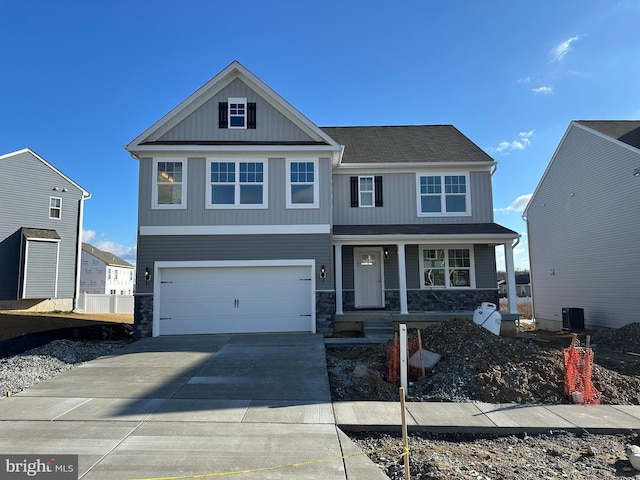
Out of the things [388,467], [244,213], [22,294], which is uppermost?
Answer: [244,213]

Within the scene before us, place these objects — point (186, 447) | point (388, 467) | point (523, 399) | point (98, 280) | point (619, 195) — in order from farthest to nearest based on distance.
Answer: point (98, 280), point (619, 195), point (523, 399), point (186, 447), point (388, 467)

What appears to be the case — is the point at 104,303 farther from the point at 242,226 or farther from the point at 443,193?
the point at 443,193

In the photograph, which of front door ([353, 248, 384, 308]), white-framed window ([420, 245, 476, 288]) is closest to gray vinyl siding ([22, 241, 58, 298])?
front door ([353, 248, 384, 308])

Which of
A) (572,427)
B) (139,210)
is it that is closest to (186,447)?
(572,427)

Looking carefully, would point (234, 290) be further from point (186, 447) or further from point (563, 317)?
point (563, 317)

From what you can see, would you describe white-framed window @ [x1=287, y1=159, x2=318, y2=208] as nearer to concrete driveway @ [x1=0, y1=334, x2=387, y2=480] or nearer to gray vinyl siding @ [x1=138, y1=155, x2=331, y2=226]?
gray vinyl siding @ [x1=138, y1=155, x2=331, y2=226]

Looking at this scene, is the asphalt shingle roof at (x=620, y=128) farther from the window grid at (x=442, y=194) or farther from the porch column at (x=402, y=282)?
the porch column at (x=402, y=282)

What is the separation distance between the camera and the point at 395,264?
1412 cm

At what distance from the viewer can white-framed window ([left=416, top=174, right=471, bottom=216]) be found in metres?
14.2

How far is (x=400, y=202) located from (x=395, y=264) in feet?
7.25

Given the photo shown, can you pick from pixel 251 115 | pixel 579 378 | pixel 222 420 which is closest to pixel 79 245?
pixel 251 115

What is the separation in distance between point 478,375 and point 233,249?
7.70 m

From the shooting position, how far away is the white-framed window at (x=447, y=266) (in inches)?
558

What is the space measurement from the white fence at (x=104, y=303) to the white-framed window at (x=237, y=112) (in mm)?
15488
